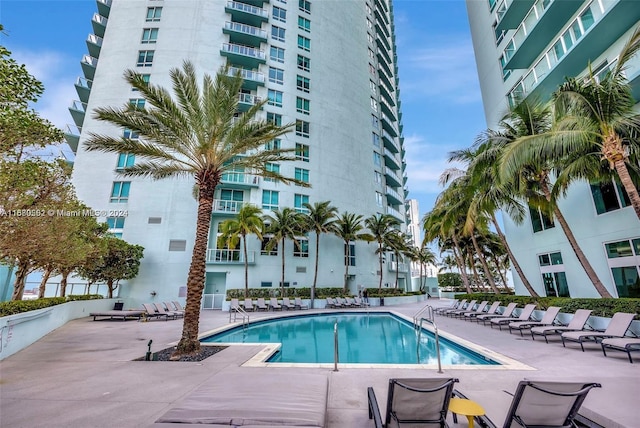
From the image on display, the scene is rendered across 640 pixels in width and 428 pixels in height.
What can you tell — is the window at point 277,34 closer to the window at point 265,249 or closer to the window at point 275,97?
the window at point 275,97

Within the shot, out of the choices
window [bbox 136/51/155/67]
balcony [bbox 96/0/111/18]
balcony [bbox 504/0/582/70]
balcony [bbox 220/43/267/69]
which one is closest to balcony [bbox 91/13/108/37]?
balcony [bbox 96/0/111/18]

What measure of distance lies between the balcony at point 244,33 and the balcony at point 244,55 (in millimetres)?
955

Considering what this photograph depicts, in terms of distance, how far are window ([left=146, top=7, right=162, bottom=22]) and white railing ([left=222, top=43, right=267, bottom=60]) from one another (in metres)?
6.45

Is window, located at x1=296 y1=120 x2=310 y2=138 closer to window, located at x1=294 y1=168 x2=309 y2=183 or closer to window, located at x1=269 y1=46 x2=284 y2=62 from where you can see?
window, located at x1=294 y1=168 x2=309 y2=183

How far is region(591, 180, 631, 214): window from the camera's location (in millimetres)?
10930

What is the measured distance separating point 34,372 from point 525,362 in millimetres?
11322

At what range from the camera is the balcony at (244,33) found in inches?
1050

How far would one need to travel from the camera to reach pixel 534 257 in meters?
15.5

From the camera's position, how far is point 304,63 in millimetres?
29703

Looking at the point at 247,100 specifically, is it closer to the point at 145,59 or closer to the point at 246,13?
the point at 246,13

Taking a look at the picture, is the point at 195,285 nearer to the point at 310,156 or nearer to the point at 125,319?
the point at 125,319

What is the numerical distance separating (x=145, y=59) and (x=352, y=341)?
94.2 ft

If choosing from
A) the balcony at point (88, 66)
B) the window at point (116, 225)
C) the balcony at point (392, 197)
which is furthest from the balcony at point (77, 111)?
the balcony at point (392, 197)

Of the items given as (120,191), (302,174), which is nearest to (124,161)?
(120,191)
